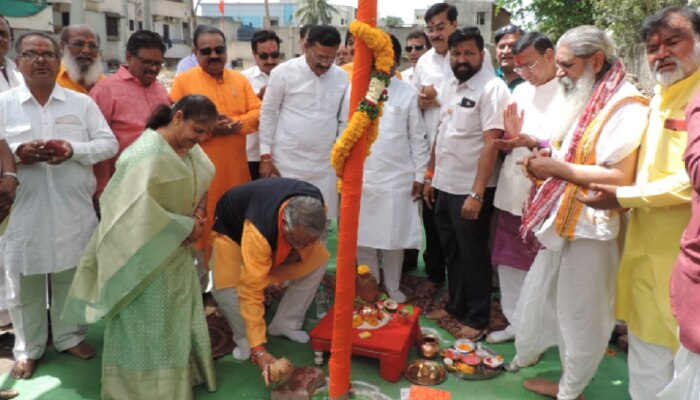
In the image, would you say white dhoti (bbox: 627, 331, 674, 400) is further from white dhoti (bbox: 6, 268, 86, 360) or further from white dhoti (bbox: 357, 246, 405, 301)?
white dhoti (bbox: 6, 268, 86, 360)

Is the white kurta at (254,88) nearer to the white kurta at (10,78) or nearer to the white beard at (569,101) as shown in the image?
the white kurta at (10,78)

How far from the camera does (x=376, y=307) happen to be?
3871mm

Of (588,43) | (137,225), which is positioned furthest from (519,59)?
(137,225)

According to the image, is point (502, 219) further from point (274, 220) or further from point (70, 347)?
point (70, 347)

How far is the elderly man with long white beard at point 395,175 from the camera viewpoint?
4484mm

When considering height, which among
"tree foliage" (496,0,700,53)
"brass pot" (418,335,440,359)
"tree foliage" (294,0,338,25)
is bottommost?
"brass pot" (418,335,440,359)

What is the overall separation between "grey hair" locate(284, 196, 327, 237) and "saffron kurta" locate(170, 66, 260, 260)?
49.2 inches

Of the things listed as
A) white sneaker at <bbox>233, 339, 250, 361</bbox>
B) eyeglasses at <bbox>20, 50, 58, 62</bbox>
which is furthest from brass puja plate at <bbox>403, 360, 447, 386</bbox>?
eyeglasses at <bbox>20, 50, 58, 62</bbox>

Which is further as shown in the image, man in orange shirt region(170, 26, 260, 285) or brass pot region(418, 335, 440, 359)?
man in orange shirt region(170, 26, 260, 285)

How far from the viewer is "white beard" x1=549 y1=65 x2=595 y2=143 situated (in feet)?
9.68

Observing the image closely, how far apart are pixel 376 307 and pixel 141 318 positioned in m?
1.60

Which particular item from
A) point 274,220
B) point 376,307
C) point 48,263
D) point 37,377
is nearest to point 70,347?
point 37,377

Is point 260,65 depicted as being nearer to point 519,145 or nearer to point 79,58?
point 79,58

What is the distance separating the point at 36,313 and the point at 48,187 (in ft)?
2.80
